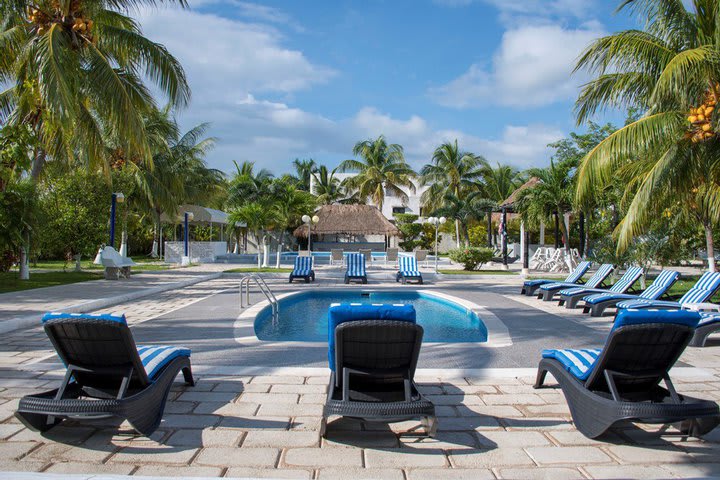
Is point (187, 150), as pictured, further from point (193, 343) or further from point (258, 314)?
point (193, 343)

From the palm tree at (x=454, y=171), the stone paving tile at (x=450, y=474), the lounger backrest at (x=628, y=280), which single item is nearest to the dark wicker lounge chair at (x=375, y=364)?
the stone paving tile at (x=450, y=474)

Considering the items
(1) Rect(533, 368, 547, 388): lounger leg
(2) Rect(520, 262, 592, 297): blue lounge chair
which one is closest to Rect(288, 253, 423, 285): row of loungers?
(2) Rect(520, 262, 592, 297): blue lounge chair

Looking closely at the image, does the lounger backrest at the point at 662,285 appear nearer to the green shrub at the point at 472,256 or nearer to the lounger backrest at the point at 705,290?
the lounger backrest at the point at 705,290

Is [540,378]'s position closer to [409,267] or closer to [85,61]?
[85,61]

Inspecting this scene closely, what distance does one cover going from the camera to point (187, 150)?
2862 centimetres

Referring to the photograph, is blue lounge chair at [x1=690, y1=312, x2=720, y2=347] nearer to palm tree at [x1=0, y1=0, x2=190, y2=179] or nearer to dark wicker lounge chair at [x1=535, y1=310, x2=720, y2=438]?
dark wicker lounge chair at [x1=535, y1=310, x2=720, y2=438]

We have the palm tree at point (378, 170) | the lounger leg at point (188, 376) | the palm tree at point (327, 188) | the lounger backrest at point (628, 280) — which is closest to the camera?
the lounger leg at point (188, 376)

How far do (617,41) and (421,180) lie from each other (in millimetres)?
29501

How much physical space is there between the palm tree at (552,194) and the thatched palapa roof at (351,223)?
37.7 ft

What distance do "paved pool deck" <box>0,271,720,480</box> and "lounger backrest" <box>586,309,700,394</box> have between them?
42cm

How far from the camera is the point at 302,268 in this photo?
641 inches

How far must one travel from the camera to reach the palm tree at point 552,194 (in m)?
20.1

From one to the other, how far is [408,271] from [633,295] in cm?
729

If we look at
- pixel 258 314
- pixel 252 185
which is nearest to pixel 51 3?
pixel 258 314
